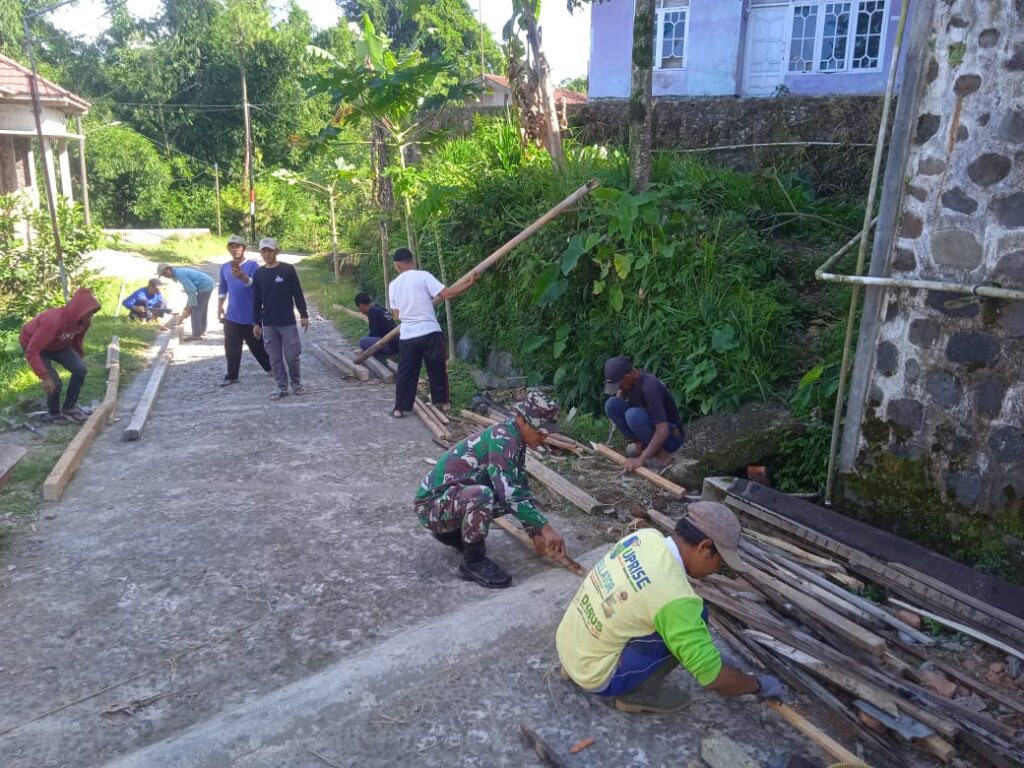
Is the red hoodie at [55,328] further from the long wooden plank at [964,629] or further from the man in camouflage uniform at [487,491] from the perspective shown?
the long wooden plank at [964,629]

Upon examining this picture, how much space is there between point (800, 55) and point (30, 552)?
551 inches

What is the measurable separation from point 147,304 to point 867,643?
1328 cm

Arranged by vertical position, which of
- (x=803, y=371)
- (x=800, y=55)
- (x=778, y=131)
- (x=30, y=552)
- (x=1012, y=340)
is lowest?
(x=30, y=552)

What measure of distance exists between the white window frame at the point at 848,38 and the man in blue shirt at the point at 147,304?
1203cm

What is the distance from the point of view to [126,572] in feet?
14.9

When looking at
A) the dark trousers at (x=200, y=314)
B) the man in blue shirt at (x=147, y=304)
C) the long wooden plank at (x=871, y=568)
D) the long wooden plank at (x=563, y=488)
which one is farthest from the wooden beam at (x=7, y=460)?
the man in blue shirt at (x=147, y=304)

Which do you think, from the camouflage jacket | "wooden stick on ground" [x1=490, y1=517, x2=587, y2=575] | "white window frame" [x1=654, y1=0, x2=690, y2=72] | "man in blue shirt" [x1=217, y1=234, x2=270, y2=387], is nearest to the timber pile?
"wooden stick on ground" [x1=490, y1=517, x2=587, y2=575]

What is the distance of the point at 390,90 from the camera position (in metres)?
9.12

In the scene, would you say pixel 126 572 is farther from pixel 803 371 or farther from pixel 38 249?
pixel 38 249

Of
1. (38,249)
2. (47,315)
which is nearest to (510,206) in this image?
(47,315)

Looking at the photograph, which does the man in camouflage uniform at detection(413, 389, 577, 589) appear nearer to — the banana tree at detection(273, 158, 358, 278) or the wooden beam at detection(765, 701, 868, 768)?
the wooden beam at detection(765, 701, 868, 768)

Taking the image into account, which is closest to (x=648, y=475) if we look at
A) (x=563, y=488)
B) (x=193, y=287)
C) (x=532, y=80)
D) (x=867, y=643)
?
(x=563, y=488)

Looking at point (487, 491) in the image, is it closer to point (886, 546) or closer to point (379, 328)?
point (886, 546)

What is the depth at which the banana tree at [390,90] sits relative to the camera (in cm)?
892
